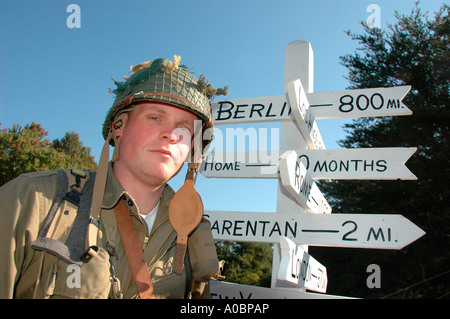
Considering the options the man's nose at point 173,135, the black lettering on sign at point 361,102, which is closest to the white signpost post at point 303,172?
the black lettering on sign at point 361,102

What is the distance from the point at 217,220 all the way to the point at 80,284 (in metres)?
1.84

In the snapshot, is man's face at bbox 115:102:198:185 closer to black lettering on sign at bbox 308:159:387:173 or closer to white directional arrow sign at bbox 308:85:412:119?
black lettering on sign at bbox 308:159:387:173

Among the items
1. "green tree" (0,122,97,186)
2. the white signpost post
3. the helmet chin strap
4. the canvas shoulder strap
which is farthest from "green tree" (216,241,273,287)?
"green tree" (0,122,97,186)

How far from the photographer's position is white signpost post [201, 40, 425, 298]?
3199 millimetres

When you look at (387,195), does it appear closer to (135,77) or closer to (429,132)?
(429,132)

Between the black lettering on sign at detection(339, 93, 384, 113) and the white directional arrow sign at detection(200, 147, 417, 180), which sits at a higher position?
the black lettering on sign at detection(339, 93, 384, 113)

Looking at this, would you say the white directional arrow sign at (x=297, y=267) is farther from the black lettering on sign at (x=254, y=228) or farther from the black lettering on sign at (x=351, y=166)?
the black lettering on sign at (x=351, y=166)

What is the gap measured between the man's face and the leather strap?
25 centimetres

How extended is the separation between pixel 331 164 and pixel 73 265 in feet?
8.09

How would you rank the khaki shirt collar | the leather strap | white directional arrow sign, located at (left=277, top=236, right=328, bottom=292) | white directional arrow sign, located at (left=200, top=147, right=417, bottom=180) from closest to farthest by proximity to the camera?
1. the leather strap
2. the khaki shirt collar
3. white directional arrow sign, located at (left=277, top=236, right=328, bottom=292)
4. white directional arrow sign, located at (left=200, top=147, right=417, bottom=180)

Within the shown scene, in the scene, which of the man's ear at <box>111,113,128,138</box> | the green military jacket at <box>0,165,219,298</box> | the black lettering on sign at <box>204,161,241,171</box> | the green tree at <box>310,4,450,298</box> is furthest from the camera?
the green tree at <box>310,4,450,298</box>

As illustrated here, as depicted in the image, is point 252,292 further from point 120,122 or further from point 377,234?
point 120,122

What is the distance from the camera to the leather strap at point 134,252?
2.19m

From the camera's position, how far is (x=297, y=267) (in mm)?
3014
